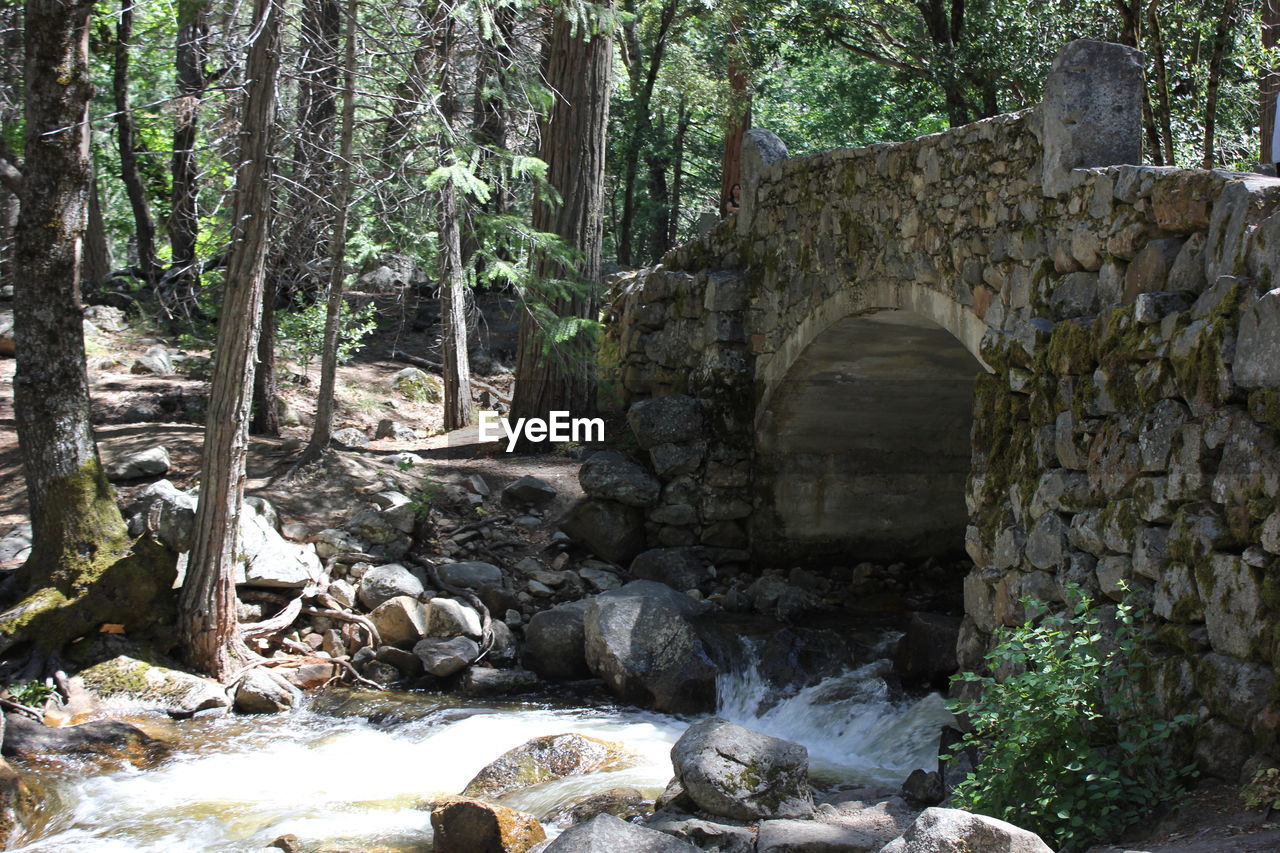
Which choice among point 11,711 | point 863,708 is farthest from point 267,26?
point 863,708

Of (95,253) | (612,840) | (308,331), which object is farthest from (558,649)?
(95,253)

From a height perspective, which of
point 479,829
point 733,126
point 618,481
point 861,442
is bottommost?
point 479,829

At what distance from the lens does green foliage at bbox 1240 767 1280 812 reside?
3650 mm

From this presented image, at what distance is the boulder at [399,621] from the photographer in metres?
8.16

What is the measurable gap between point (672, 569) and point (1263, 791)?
633 cm

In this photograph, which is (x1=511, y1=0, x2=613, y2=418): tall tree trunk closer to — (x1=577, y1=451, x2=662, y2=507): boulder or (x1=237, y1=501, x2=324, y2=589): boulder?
(x1=577, y1=451, x2=662, y2=507): boulder

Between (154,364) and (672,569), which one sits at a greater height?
(154,364)

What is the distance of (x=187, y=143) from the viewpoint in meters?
12.5

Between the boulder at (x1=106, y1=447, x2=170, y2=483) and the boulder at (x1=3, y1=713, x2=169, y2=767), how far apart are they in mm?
2569

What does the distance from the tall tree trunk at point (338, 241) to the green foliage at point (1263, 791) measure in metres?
6.28

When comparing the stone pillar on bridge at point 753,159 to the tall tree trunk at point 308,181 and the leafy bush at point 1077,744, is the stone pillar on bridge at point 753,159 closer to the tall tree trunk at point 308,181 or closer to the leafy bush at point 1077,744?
the tall tree trunk at point 308,181

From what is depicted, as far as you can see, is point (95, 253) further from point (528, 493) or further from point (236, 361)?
point (236, 361)

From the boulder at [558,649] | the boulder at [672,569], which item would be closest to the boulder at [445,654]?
the boulder at [558,649]

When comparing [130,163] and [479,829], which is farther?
[130,163]
